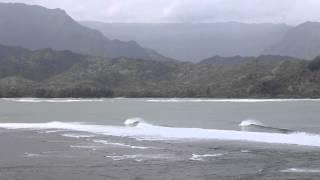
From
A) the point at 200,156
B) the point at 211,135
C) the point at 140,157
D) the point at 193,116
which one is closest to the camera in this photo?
the point at 140,157

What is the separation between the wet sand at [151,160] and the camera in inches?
1000

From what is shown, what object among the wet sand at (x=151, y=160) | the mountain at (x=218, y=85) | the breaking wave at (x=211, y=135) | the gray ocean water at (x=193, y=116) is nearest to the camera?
the wet sand at (x=151, y=160)

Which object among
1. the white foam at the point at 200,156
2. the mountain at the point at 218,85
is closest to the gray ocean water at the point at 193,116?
→ the white foam at the point at 200,156

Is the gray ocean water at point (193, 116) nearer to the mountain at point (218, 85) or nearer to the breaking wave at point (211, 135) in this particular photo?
the breaking wave at point (211, 135)

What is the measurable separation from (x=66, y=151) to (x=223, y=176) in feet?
42.9

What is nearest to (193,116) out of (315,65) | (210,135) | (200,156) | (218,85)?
(210,135)

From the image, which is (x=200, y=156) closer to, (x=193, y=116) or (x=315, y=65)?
(x=193, y=116)

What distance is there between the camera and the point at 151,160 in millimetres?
30531

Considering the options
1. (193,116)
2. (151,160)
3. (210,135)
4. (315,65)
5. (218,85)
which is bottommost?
(151,160)

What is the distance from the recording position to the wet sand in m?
25.4

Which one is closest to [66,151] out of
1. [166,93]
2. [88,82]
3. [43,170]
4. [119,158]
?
[119,158]

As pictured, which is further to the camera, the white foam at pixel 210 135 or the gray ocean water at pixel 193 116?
the gray ocean water at pixel 193 116

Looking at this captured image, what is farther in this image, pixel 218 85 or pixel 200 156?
pixel 218 85

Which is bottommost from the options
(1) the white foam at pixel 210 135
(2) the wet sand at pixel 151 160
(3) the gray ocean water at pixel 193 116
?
(2) the wet sand at pixel 151 160
